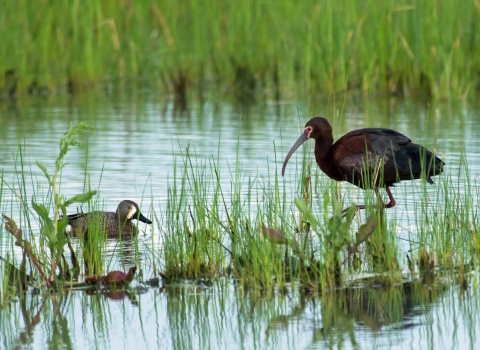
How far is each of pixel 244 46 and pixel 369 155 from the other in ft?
25.9

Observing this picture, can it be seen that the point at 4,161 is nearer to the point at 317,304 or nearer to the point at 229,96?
the point at 317,304

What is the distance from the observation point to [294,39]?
1427cm

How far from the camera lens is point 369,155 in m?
7.24

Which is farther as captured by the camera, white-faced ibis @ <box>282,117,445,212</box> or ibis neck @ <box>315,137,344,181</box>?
ibis neck @ <box>315,137,344,181</box>

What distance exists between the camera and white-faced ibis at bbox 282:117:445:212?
7203 mm

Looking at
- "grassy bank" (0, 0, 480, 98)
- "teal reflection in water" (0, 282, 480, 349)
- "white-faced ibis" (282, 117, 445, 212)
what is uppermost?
"grassy bank" (0, 0, 480, 98)

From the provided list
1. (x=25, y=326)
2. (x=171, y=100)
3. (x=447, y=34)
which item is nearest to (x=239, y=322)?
(x=25, y=326)

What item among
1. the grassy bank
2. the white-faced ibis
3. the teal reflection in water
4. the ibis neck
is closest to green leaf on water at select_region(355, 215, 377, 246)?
the teal reflection in water

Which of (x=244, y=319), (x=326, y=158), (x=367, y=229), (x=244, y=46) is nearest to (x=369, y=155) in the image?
(x=326, y=158)

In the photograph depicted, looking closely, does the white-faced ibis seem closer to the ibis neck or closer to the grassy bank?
the ibis neck

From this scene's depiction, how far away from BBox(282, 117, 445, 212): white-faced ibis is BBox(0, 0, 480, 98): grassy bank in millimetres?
5633

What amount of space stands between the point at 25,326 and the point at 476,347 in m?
1.91

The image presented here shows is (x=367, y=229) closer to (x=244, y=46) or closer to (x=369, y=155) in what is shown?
(x=369, y=155)

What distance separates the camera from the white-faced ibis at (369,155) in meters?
7.20
